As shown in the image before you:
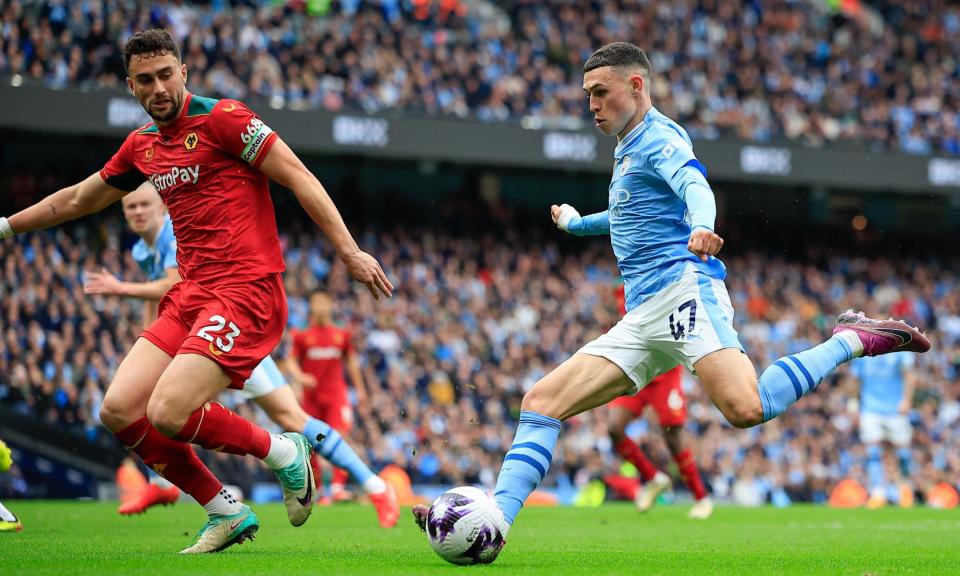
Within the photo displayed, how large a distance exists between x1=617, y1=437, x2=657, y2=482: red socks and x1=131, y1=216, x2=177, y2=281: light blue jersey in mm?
4672

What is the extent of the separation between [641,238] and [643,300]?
0.32 meters

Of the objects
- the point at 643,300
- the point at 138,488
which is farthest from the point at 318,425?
the point at 138,488

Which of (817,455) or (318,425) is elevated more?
(318,425)

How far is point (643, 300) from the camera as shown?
6.18 meters

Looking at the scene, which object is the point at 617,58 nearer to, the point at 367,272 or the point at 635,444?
the point at 367,272

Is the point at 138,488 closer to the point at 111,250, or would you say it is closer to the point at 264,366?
the point at 111,250

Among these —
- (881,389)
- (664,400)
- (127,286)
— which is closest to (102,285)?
(127,286)

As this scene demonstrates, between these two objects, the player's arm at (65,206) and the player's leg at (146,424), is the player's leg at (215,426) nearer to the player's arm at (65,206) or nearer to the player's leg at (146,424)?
the player's leg at (146,424)

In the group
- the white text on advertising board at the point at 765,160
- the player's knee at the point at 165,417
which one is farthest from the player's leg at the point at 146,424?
the white text on advertising board at the point at 765,160

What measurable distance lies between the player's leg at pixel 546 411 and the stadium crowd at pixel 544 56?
48.8ft

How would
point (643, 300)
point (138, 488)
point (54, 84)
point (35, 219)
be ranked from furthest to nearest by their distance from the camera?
point (54, 84)
point (138, 488)
point (35, 219)
point (643, 300)

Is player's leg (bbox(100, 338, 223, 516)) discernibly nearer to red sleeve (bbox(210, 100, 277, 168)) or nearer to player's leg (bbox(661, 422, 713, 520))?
red sleeve (bbox(210, 100, 277, 168))

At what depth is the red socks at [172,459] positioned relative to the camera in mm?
6137

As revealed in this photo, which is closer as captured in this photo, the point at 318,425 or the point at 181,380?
the point at 181,380
